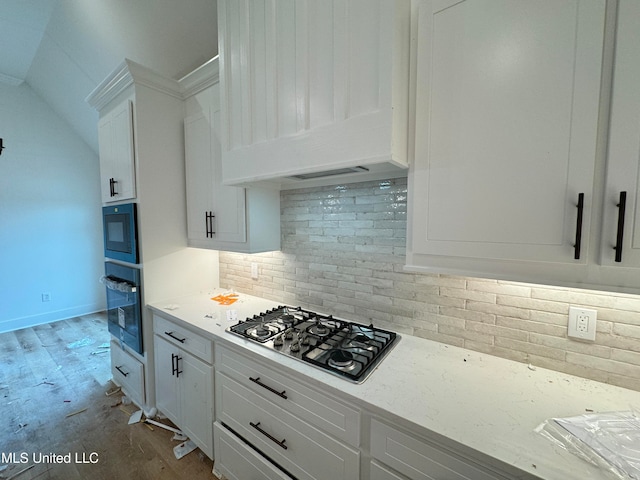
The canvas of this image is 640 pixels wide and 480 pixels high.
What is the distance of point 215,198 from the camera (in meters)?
1.91

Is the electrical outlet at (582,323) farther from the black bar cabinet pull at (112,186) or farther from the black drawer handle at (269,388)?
the black bar cabinet pull at (112,186)

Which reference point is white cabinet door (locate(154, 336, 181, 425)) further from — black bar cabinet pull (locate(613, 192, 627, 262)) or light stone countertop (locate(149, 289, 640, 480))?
black bar cabinet pull (locate(613, 192, 627, 262))

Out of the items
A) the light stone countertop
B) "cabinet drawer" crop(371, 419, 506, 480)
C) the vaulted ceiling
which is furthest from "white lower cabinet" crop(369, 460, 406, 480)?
the vaulted ceiling

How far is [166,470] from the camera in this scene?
5.40 ft

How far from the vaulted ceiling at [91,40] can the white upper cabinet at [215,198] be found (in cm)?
39

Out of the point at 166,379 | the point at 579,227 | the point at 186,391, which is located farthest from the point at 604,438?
the point at 166,379

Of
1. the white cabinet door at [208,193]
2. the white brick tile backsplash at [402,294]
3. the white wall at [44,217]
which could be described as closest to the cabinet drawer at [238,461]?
the white brick tile backsplash at [402,294]

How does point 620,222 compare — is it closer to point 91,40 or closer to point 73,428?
point 73,428

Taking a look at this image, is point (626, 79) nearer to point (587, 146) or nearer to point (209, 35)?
point (587, 146)

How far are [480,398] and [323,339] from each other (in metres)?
0.70

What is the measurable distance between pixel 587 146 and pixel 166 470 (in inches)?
101

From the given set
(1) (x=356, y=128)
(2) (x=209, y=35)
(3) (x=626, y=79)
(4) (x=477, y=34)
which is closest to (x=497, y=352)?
(3) (x=626, y=79)

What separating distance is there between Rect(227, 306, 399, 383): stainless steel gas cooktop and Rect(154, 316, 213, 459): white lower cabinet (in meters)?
0.37

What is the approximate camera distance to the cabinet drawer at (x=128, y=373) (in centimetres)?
210
